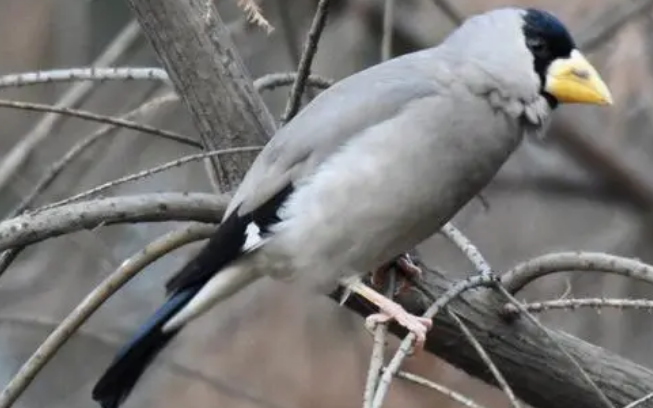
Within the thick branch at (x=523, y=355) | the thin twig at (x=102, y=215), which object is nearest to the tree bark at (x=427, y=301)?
the thick branch at (x=523, y=355)

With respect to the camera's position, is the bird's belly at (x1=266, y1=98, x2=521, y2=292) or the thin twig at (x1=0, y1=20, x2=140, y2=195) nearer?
the bird's belly at (x1=266, y1=98, x2=521, y2=292)

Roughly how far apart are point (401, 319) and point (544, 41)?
45 cm

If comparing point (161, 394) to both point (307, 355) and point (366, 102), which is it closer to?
point (307, 355)

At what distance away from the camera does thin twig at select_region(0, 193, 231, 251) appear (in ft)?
5.85

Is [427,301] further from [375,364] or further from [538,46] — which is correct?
[375,364]

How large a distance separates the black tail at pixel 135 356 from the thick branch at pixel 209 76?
0.75 feet

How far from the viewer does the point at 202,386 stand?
4359 mm

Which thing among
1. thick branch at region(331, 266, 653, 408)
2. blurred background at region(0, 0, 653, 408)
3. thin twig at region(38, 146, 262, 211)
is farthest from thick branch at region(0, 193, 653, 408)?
blurred background at region(0, 0, 653, 408)

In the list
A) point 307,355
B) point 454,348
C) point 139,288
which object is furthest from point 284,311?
point 454,348

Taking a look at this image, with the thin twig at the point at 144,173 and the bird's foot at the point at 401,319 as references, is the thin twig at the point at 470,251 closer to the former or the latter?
the bird's foot at the point at 401,319

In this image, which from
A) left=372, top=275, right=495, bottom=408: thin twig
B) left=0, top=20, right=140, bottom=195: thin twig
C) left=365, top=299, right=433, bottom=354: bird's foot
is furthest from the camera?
left=0, top=20, right=140, bottom=195: thin twig

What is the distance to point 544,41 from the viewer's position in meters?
2.17

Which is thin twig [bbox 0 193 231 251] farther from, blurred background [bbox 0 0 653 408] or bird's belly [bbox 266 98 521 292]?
blurred background [bbox 0 0 653 408]

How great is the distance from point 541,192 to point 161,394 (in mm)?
1371
